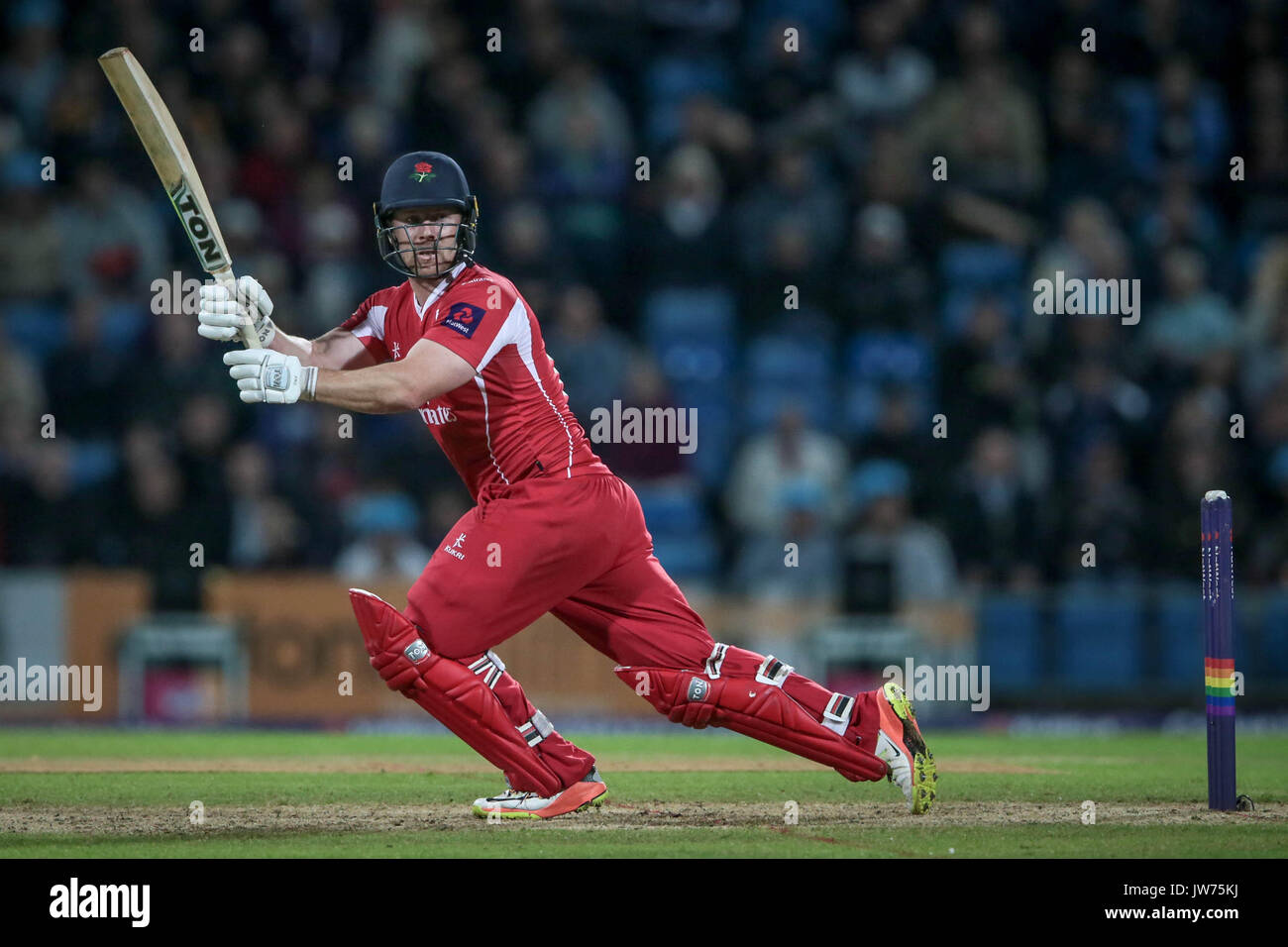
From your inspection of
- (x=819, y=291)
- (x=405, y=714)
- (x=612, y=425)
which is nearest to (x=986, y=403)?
(x=819, y=291)

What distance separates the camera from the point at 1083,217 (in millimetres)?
13797

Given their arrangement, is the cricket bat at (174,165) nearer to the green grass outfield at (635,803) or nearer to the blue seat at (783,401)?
the green grass outfield at (635,803)

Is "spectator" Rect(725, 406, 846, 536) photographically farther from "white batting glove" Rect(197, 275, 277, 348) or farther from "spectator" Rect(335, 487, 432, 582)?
"white batting glove" Rect(197, 275, 277, 348)

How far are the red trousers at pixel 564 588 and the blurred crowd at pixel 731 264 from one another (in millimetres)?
5086

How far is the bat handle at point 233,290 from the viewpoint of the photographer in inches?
256

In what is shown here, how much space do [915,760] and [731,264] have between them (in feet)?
24.6

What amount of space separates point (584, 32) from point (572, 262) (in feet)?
8.40

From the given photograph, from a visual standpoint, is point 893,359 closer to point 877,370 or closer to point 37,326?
point 877,370

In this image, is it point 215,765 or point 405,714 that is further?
point 405,714

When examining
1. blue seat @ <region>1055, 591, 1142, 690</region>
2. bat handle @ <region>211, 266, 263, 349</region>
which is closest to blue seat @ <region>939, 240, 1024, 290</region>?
blue seat @ <region>1055, 591, 1142, 690</region>

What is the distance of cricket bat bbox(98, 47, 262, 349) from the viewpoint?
6.69 m

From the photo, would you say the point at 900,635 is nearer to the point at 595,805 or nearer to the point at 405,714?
the point at 405,714

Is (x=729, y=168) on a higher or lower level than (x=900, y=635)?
→ higher

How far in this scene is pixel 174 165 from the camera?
6.86 meters
